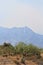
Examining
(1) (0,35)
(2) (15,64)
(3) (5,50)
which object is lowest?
(2) (15,64)

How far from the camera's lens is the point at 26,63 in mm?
20312

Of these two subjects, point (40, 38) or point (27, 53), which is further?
point (40, 38)

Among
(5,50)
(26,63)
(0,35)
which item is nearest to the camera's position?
(26,63)

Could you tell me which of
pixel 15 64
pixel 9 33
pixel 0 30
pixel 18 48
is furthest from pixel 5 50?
pixel 9 33

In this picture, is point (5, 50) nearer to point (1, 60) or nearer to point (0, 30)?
point (1, 60)

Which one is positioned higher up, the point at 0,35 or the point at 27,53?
the point at 0,35

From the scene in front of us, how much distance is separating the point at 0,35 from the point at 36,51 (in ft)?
80.6

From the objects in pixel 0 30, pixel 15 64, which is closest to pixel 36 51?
pixel 15 64

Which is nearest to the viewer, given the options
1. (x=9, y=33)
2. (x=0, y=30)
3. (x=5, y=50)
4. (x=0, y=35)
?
(x=5, y=50)

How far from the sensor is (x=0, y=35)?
1935 inches

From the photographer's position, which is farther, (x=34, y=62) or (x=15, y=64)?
(x=34, y=62)

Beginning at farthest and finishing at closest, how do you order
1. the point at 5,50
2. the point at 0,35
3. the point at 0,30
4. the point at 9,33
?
the point at 9,33 → the point at 0,30 → the point at 0,35 → the point at 5,50

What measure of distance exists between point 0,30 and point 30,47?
27729 millimetres

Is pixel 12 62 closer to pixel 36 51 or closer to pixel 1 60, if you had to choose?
pixel 1 60
